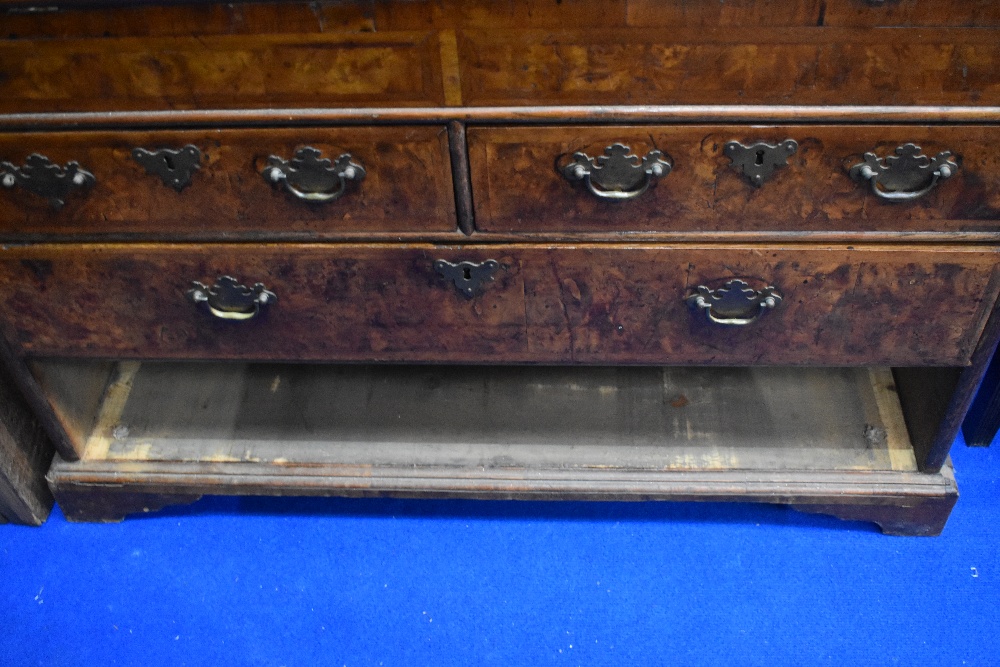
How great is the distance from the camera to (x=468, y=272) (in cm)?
134

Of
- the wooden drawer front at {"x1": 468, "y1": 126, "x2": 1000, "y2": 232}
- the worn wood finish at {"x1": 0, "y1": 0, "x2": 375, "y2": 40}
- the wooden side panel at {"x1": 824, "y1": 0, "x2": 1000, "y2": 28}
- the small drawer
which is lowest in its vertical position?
the small drawer

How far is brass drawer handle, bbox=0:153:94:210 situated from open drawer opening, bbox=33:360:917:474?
0.45 m

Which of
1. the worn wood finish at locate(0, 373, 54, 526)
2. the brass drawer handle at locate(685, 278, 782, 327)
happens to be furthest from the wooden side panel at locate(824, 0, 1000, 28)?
the worn wood finish at locate(0, 373, 54, 526)

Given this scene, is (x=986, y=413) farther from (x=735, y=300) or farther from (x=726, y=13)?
(x=726, y=13)

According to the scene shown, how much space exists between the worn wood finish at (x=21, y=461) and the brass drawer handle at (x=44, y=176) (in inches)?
20.4

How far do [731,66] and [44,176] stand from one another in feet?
→ 3.04

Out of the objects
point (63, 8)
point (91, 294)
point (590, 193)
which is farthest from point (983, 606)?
point (63, 8)

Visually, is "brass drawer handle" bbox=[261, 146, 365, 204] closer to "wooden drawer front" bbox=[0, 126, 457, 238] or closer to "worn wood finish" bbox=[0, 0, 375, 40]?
"wooden drawer front" bbox=[0, 126, 457, 238]

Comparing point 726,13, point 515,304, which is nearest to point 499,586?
point 515,304

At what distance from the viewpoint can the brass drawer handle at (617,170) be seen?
46.8 inches

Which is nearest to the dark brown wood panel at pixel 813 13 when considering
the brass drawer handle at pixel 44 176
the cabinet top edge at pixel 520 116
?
the cabinet top edge at pixel 520 116

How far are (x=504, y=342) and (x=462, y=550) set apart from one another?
47 centimetres

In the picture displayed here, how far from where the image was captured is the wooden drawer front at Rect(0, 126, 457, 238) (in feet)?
3.94

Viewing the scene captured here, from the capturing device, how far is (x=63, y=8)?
109 centimetres
